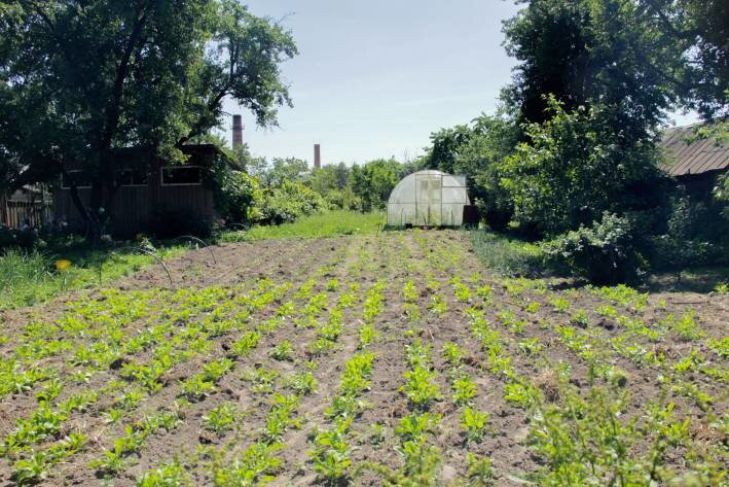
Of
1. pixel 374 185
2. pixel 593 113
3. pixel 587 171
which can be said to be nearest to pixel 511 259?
pixel 587 171

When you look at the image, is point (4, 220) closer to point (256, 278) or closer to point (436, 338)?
point (256, 278)

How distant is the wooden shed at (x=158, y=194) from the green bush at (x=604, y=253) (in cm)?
1460

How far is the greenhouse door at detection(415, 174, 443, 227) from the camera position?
23641 millimetres

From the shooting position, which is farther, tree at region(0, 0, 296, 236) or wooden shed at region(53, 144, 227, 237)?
wooden shed at region(53, 144, 227, 237)

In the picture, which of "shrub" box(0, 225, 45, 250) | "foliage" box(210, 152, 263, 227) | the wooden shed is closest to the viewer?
"shrub" box(0, 225, 45, 250)

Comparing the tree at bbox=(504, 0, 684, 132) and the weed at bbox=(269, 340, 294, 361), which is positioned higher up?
the tree at bbox=(504, 0, 684, 132)

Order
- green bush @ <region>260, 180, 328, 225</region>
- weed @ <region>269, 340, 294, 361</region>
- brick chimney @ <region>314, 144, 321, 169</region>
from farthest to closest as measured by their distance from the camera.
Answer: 1. brick chimney @ <region>314, 144, 321, 169</region>
2. green bush @ <region>260, 180, 328, 225</region>
3. weed @ <region>269, 340, 294, 361</region>

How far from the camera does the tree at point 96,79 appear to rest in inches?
623

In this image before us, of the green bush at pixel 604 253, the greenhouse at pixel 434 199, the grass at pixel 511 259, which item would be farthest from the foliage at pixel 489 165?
the green bush at pixel 604 253

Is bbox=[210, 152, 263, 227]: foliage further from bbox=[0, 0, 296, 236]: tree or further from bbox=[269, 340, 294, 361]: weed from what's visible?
bbox=[269, 340, 294, 361]: weed

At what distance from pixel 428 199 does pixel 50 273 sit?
51.8ft

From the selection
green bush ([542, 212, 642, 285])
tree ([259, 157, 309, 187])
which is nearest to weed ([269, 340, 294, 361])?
green bush ([542, 212, 642, 285])

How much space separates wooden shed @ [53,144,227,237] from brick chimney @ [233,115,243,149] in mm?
17351

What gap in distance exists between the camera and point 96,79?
16500 millimetres
